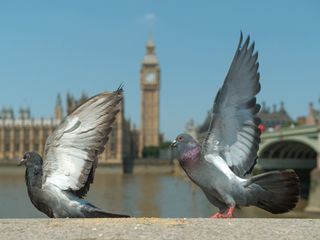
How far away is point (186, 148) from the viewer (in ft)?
12.7

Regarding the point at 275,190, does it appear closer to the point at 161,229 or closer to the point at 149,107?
the point at 161,229

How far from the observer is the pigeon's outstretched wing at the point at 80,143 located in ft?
13.0

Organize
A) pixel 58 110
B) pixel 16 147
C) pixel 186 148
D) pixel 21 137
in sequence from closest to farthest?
pixel 186 148, pixel 21 137, pixel 16 147, pixel 58 110

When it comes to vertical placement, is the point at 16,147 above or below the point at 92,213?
below

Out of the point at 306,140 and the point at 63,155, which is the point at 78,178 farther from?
the point at 306,140

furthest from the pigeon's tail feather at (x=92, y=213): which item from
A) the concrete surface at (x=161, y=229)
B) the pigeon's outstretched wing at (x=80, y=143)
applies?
the concrete surface at (x=161, y=229)

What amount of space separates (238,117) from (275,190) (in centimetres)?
54

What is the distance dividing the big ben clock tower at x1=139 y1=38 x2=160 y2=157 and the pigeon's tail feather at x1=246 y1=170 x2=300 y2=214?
87582 millimetres

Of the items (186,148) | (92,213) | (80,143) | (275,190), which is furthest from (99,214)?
(275,190)

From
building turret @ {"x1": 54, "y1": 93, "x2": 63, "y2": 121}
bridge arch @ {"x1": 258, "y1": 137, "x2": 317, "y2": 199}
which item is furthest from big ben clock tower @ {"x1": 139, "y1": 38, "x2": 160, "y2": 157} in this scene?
bridge arch @ {"x1": 258, "y1": 137, "x2": 317, "y2": 199}

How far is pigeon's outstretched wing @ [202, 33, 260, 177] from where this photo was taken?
13.0ft

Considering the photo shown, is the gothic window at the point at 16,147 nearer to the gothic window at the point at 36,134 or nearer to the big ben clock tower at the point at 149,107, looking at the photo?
the gothic window at the point at 36,134

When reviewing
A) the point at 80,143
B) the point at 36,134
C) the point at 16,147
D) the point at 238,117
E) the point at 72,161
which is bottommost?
the point at 16,147

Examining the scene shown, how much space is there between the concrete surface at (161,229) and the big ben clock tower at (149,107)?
8833 centimetres
